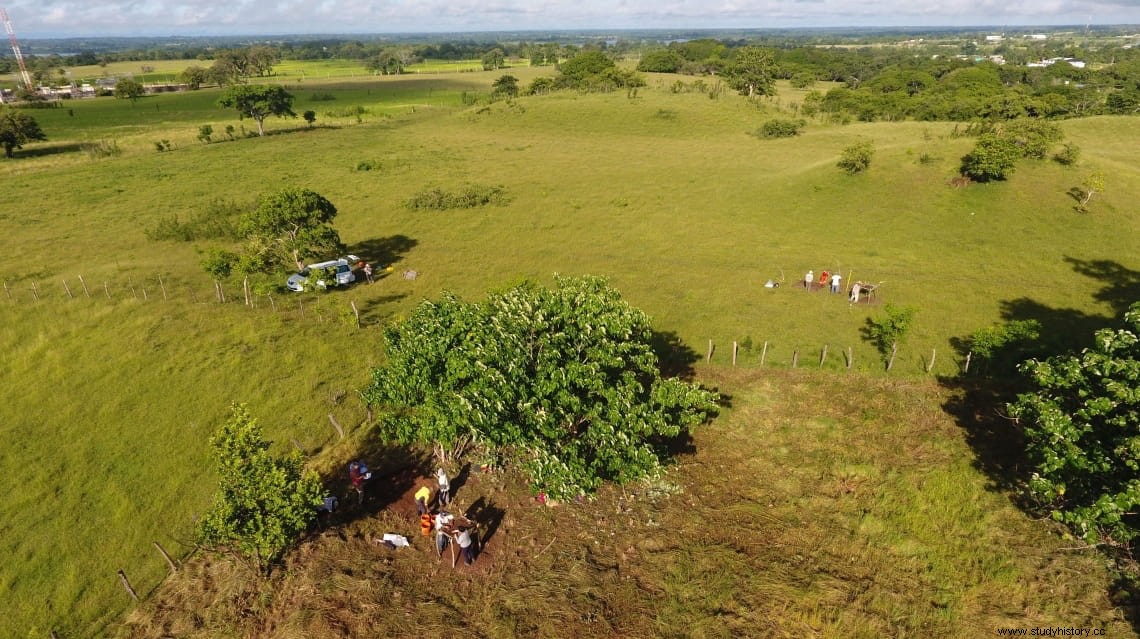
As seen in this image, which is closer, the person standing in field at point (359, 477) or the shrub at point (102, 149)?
the person standing in field at point (359, 477)

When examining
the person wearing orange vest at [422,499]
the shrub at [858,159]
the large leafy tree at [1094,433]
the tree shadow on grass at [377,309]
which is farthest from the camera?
the shrub at [858,159]

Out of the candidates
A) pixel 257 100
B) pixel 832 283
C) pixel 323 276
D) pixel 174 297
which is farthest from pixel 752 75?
pixel 174 297

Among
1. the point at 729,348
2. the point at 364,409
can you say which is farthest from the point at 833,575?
the point at 364,409

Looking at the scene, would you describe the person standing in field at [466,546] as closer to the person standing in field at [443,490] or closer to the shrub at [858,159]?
the person standing in field at [443,490]

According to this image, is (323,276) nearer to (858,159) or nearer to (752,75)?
(858,159)

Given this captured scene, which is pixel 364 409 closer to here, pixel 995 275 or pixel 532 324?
pixel 532 324

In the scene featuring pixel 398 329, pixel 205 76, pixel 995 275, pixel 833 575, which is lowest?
pixel 833 575

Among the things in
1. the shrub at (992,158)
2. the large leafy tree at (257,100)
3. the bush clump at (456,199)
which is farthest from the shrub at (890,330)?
the large leafy tree at (257,100)
